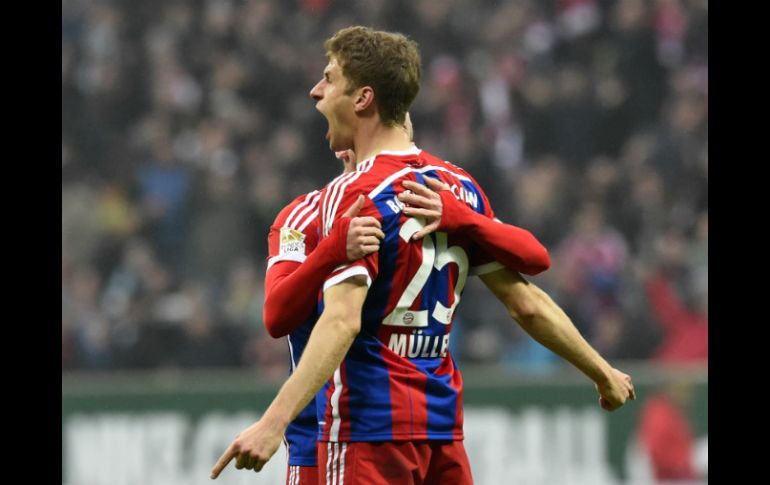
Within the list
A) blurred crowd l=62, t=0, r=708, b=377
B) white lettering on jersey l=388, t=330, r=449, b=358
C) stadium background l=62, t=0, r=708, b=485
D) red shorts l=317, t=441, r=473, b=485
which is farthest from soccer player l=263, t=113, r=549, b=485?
blurred crowd l=62, t=0, r=708, b=377

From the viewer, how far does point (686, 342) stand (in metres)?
10.8

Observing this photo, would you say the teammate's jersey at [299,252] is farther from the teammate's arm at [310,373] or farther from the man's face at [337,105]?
the teammate's arm at [310,373]

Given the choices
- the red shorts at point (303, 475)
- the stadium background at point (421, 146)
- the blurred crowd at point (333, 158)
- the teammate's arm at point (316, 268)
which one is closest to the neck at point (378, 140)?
the teammate's arm at point (316, 268)

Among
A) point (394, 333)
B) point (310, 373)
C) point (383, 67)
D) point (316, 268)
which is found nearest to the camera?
point (310, 373)

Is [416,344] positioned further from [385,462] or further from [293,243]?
[293,243]

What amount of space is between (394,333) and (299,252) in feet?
1.44

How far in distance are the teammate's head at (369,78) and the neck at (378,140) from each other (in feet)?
0.08

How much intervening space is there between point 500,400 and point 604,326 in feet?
5.00

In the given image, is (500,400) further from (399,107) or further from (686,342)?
(399,107)

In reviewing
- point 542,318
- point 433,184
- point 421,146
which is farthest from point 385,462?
point 421,146

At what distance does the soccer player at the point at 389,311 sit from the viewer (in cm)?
396

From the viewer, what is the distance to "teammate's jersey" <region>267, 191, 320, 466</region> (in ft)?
14.2

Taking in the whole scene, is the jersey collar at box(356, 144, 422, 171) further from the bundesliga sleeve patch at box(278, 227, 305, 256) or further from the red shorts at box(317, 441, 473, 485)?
the red shorts at box(317, 441, 473, 485)

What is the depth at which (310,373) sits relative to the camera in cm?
386
